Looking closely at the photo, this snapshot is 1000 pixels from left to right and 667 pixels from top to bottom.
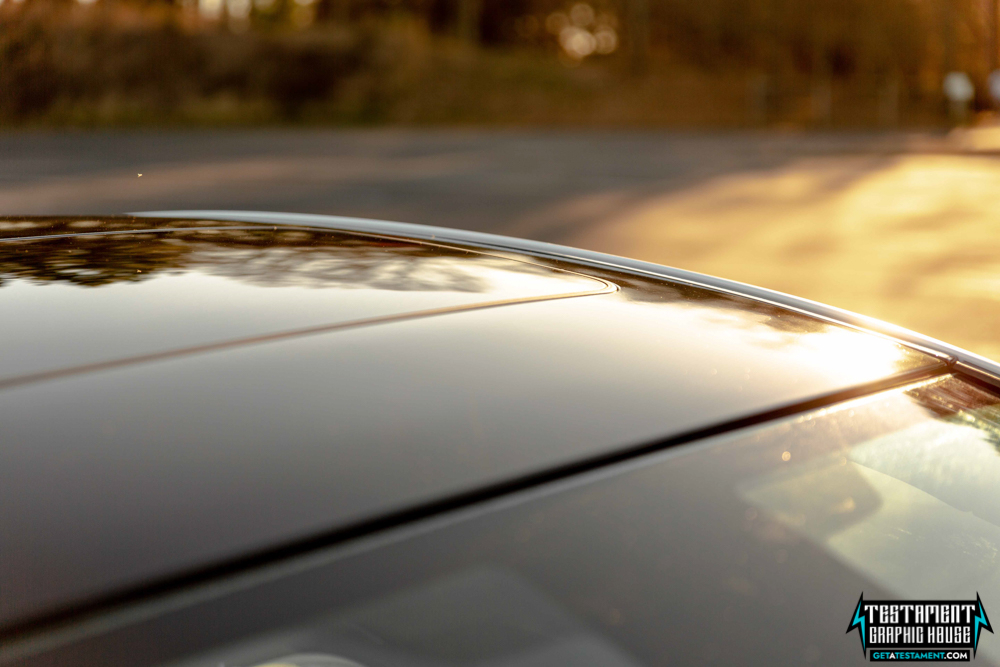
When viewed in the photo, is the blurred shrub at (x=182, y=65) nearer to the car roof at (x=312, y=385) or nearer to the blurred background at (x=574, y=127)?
the blurred background at (x=574, y=127)

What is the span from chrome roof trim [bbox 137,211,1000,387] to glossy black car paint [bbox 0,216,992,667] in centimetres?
8

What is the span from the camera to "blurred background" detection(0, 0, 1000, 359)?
31.2ft

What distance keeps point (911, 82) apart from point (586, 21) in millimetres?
20275

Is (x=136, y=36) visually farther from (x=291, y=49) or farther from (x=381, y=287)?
(x=381, y=287)

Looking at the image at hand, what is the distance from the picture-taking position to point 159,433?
91 centimetres

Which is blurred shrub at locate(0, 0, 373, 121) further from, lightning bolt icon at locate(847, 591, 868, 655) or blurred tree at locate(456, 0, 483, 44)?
lightning bolt icon at locate(847, 591, 868, 655)

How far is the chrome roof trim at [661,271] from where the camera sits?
5.35ft

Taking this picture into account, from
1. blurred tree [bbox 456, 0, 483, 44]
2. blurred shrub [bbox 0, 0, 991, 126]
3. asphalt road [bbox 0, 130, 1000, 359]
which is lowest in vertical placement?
asphalt road [bbox 0, 130, 1000, 359]

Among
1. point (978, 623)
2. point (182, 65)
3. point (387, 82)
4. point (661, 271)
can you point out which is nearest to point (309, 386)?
point (978, 623)

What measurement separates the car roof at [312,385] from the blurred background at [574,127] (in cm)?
250

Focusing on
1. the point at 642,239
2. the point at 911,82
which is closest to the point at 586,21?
the point at 911,82

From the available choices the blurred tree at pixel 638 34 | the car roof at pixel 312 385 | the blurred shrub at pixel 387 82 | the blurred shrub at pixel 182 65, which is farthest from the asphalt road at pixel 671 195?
the blurred tree at pixel 638 34

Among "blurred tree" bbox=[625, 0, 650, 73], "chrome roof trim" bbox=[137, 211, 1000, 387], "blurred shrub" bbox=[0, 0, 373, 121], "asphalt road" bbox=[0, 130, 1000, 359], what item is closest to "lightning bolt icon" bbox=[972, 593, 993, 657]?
"chrome roof trim" bbox=[137, 211, 1000, 387]

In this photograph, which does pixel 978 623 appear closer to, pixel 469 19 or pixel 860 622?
pixel 860 622
